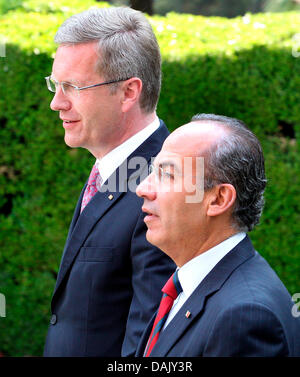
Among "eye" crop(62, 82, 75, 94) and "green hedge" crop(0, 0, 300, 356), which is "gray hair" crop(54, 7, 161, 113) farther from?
"green hedge" crop(0, 0, 300, 356)

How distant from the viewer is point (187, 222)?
2.04m

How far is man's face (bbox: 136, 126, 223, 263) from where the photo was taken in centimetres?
203

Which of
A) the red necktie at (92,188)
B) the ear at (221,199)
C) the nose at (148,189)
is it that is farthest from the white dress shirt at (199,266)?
the red necktie at (92,188)

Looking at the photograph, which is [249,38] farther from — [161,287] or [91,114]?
[161,287]

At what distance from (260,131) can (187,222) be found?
2676 mm

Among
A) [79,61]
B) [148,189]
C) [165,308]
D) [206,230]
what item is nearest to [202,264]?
[206,230]

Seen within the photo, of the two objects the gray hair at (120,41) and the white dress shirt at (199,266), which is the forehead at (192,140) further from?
the gray hair at (120,41)

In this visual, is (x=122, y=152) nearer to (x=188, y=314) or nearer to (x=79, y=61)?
(x=79, y=61)

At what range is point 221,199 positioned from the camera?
2.01m

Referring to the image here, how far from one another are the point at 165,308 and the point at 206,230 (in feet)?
1.08

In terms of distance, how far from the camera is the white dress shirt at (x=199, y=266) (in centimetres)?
201

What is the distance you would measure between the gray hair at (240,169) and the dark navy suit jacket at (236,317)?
11 centimetres

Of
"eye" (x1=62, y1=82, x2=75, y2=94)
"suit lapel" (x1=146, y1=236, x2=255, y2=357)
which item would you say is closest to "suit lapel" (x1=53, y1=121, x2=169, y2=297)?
"eye" (x1=62, y1=82, x2=75, y2=94)
